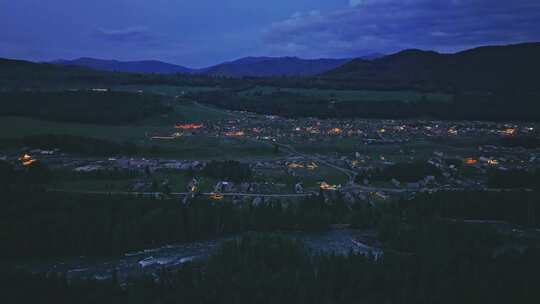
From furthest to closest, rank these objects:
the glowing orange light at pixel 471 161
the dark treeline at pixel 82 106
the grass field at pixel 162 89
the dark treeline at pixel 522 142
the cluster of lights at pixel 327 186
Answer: the grass field at pixel 162 89
the dark treeline at pixel 82 106
the dark treeline at pixel 522 142
the glowing orange light at pixel 471 161
the cluster of lights at pixel 327 186

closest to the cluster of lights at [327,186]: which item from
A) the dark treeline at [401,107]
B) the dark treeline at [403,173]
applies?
the dark treeline at [403,173]

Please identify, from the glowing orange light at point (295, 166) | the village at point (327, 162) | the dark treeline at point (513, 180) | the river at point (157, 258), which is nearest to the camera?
the river at point (157, 258)

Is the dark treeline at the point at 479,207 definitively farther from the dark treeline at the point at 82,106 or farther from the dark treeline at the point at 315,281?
the dark treeline at the point at 82,106

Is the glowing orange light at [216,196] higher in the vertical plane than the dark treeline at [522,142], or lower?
lower

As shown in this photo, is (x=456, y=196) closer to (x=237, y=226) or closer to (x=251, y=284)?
(x=237, y=226)

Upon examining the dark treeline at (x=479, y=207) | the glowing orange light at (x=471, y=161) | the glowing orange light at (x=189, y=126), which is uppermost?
the glowing orange light at (x=189, y=126)

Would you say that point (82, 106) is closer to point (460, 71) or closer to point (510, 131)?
point (510, 131)

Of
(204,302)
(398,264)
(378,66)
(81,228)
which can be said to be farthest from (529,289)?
(378,66)
